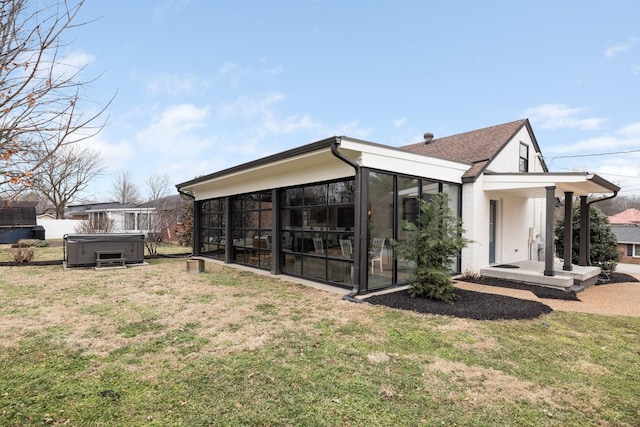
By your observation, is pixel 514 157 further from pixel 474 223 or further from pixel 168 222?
pixel 168 222

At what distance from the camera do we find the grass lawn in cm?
249

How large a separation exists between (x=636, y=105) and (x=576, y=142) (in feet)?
30.8

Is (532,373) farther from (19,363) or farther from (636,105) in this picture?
(636,105)

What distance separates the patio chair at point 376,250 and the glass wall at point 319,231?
47cm

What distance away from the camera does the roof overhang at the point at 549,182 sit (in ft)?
23.7

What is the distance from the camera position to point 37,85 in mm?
2029

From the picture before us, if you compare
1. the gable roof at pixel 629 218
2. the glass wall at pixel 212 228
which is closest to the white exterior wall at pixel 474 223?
the glass wall at pixel 212 228

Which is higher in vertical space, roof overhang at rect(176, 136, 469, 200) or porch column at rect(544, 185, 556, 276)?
roof overhang at rect(176, 136, 469, 200)

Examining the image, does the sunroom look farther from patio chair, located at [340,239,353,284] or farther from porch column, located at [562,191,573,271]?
porch column, located at [562,191,573,271]

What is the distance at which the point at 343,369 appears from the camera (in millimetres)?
3232

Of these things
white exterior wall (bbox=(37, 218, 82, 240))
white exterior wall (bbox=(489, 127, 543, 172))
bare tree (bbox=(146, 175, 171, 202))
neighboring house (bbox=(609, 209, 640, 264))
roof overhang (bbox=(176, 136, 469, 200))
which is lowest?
neighboring house (bbox=(609, 209, 640, 264))

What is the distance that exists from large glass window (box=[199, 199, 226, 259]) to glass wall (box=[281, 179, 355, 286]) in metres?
4.20

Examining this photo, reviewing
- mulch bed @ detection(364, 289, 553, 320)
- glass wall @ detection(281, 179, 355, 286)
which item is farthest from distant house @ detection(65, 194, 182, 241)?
mulch bed @ detection(364, 289, 553, 320)

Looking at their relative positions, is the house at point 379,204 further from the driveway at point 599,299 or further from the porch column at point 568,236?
the driveway at point 599,299
